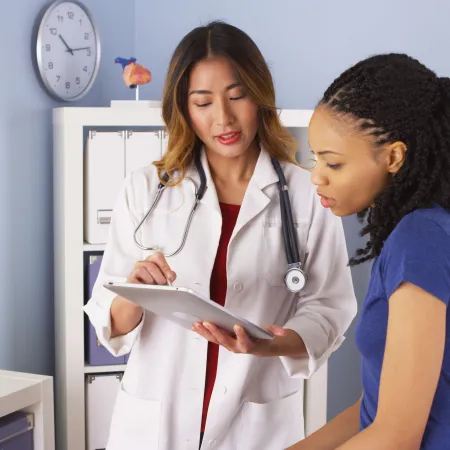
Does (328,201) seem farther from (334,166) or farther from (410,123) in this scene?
(410,123)

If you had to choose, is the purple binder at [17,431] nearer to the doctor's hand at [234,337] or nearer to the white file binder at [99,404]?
the white file binder at [99,404]

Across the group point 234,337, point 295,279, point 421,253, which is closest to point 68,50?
point 295,279

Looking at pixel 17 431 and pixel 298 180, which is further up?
pixel 298 180

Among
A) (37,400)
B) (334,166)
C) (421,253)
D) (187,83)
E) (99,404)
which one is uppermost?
(187,83)

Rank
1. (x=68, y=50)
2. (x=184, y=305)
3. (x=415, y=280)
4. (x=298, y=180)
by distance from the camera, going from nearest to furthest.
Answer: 1. (x=415, y=280)
2. (x=184, y=305)
3. (x=298, y=180)
4. (x=68, y=50)

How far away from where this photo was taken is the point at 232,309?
1599 mm

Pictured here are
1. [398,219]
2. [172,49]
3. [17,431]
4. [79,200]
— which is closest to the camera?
[398,219]

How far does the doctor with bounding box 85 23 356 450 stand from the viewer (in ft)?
5.15

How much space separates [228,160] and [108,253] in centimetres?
35

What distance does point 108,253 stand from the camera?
64.2 inches

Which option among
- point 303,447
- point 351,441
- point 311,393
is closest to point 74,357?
point 311,393

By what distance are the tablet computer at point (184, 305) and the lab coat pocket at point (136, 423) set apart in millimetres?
303

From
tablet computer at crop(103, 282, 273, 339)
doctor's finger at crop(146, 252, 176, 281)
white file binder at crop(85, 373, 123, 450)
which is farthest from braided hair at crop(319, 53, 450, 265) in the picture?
white file binder at crop(85, 373, 123, 450)

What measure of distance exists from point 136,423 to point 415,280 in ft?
2.86
